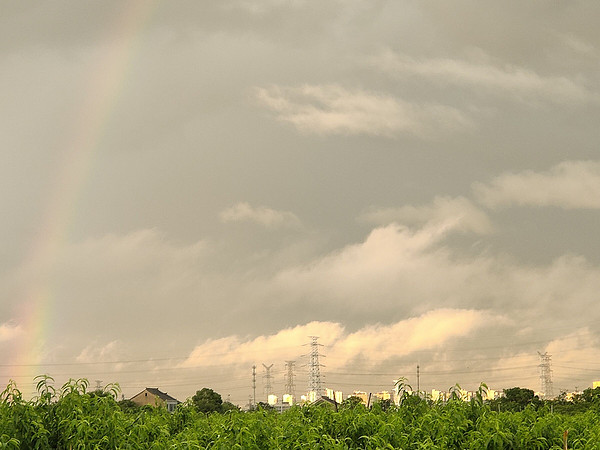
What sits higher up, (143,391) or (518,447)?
(143,391)

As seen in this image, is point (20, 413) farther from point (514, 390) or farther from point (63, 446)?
point (514, 390)

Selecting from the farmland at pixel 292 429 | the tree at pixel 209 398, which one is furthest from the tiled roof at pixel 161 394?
the farmland at pixel 292 429

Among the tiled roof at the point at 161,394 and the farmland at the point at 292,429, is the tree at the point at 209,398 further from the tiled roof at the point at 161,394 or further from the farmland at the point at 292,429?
the farmland at the point at 292,429

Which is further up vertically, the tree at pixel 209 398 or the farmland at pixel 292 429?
the tree at pixel 209 398

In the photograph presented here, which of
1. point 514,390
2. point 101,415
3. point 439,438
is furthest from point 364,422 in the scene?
point 514,390

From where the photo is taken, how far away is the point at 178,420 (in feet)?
63.7

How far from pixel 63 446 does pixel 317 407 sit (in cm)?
530

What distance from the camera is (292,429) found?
14320 millimetres

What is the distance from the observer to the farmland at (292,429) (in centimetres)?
1318

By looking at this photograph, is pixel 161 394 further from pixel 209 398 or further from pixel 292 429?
pixel 292 429

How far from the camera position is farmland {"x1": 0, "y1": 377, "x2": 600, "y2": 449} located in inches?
519

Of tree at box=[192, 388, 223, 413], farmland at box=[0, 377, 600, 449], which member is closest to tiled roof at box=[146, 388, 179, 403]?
tree at box=[192, 388, 223, 413]

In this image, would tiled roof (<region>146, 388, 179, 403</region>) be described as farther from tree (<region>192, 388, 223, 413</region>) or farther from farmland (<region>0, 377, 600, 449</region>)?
farmland (<region>0, 377, 600, 449</region>)

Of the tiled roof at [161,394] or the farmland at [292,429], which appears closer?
the farmland at [292,429]
